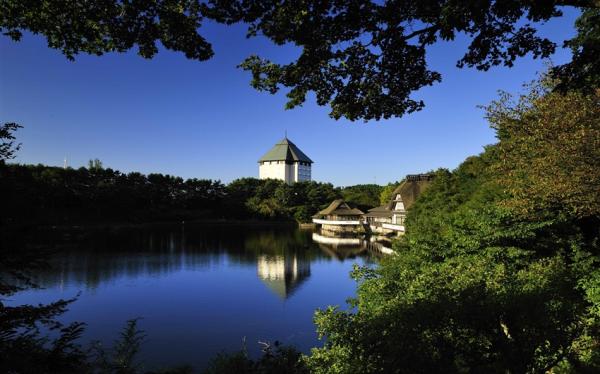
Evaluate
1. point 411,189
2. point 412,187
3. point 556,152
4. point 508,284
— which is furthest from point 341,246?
point 508,284

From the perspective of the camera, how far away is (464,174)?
63.7 ft

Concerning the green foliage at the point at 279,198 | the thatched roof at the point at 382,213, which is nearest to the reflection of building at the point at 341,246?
the thatched roof at the point at 382,213

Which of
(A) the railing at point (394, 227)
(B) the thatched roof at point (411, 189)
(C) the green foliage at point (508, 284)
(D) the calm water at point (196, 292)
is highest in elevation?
(B) the thatched roof at point (411, 189)

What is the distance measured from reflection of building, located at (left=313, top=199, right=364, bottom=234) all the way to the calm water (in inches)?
602

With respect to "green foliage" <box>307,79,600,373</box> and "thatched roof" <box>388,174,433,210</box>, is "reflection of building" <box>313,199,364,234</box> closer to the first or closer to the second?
"thatched roof" <box>388,174,433,210</box>

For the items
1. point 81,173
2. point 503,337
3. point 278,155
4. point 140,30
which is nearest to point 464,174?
point 503,337

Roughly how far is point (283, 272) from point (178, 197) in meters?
40.2

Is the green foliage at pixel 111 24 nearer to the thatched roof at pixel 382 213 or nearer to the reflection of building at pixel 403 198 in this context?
the reflection of building at pixel 403 198

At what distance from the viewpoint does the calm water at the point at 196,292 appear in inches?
462

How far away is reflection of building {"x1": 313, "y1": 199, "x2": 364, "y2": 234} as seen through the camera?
153ft

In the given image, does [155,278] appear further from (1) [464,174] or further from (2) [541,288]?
(2) [541,288]

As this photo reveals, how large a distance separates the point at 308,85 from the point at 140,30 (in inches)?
86.3

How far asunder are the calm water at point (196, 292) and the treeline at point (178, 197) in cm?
1836

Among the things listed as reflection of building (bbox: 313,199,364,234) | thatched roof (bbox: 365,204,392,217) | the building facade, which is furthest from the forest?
the building facade
